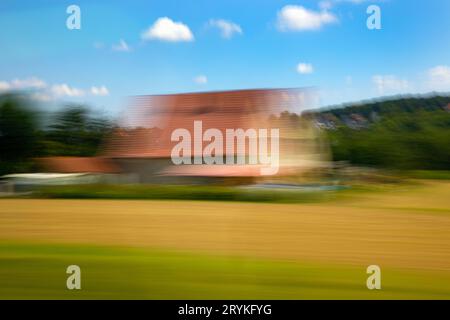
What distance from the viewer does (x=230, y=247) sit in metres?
4.55

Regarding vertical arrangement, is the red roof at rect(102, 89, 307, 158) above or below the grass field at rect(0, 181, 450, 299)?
above

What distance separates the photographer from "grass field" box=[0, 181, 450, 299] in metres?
3.37

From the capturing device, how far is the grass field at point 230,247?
11.0 feet

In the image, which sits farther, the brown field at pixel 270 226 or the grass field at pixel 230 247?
the brown field at pixel 270 226

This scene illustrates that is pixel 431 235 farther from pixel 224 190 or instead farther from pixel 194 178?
pixel 194 178

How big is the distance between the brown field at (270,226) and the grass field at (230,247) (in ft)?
0.04

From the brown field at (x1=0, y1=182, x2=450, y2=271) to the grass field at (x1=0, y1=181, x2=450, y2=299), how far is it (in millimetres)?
13

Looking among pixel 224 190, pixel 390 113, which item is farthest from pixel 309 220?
pixel 390 113

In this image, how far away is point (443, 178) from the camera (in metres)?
5.45

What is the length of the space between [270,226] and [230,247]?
3.50 feet

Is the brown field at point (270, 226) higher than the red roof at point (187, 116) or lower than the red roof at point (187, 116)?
lower
